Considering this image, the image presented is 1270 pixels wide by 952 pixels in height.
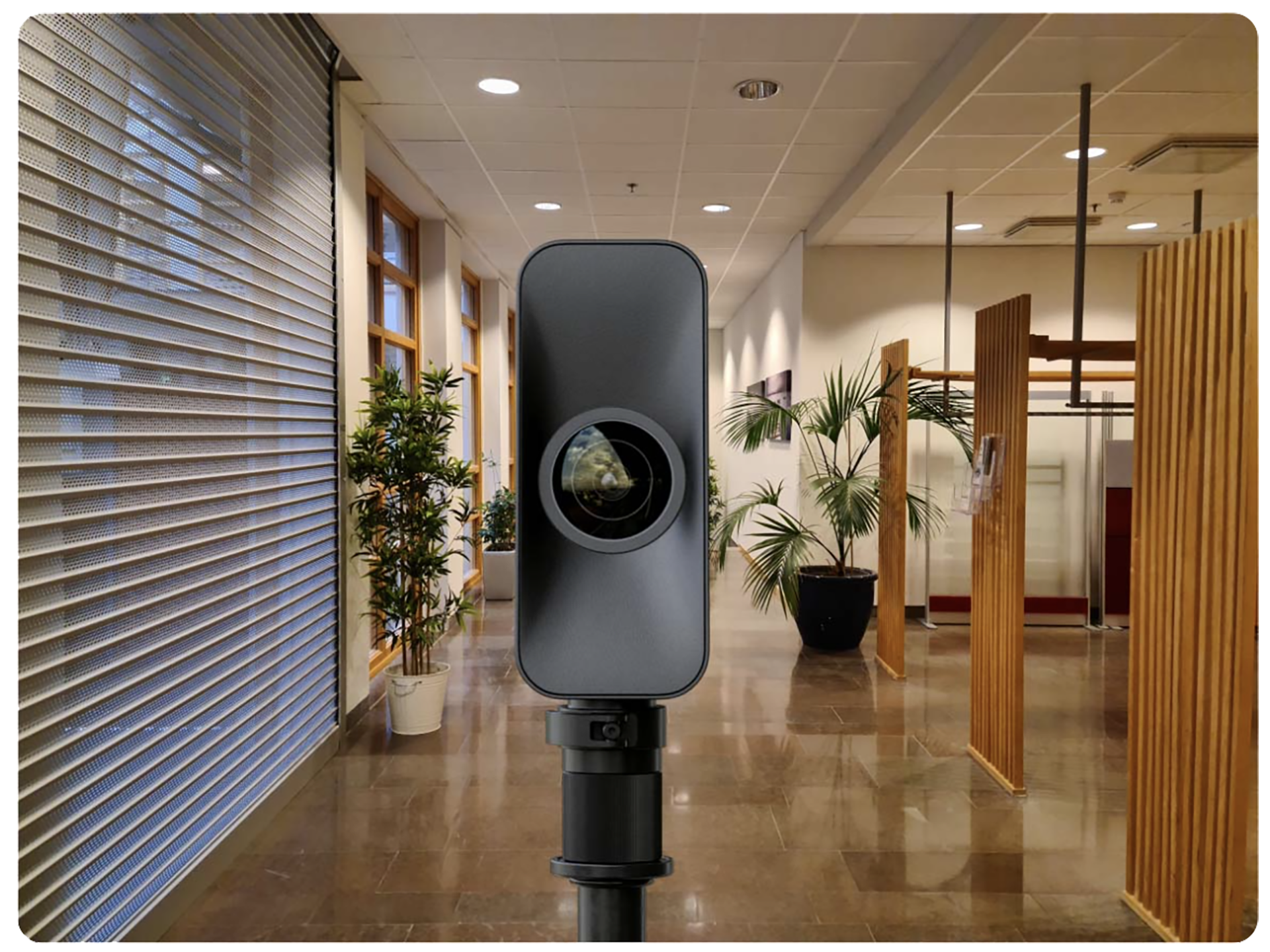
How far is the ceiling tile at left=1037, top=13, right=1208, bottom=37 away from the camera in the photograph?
280 centimetres

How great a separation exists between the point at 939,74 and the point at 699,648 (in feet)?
11.2

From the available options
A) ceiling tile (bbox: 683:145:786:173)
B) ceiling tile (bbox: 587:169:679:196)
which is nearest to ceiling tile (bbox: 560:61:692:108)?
ceiling tile (bbox: 683:145:786:173)

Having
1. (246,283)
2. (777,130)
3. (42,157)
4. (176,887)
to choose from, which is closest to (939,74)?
(777,130)

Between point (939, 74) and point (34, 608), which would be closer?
point (34, 608)

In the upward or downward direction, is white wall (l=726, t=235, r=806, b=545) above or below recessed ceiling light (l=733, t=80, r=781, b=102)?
below

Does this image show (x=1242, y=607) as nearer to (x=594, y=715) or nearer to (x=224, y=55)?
(x=594, y=715)

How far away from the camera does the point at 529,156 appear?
15.0 ft

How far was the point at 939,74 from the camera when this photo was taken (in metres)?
3.40

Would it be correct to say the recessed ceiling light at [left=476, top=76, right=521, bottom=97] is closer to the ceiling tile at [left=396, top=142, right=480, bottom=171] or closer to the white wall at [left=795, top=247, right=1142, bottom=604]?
the ceiling tile at [left=396, top=142, right=480, bottom=171]

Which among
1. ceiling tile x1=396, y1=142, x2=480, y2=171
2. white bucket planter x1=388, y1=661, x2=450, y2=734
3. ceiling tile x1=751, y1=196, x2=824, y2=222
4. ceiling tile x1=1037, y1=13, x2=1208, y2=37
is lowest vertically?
white bucket planter x1=388, y1=661, x2=450, y2=734

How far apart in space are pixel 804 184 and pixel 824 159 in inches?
20.5

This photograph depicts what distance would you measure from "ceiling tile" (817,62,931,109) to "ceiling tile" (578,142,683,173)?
886 mm

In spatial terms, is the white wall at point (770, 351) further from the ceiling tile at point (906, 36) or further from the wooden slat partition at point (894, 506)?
the ceiling tile at point (906, 36)

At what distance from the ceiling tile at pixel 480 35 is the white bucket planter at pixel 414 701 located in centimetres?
249
